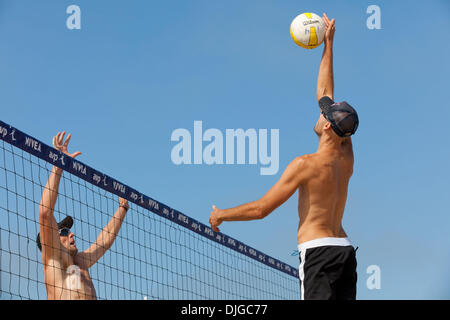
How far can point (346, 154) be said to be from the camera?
22.2ft

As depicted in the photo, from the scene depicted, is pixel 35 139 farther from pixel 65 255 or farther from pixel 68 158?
pixel 65 255

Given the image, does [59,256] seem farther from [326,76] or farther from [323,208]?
[326,76]

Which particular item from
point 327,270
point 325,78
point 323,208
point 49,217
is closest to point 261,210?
point 323,208

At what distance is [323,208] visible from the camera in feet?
21.2

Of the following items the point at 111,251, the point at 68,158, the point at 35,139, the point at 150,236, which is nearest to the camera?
the point at 35,139

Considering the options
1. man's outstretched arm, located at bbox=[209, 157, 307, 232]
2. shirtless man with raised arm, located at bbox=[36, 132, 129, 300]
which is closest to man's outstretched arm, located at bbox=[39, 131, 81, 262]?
shirtless man with raised arm, located at bbox=[36, 132, 129, 300]

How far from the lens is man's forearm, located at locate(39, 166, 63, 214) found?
8.41 metres

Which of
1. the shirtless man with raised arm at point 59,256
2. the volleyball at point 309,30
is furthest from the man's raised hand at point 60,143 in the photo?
the volleyball at point 309,30

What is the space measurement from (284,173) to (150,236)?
14.3 ft

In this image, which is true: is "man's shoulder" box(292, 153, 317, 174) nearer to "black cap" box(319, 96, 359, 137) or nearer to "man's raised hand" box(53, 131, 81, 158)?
"black cap" box(319, 96, 359, 137)

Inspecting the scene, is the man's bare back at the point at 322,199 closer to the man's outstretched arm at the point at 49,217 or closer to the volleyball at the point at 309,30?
the volleyball at the point at 309,30

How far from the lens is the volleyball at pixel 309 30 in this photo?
321 inches

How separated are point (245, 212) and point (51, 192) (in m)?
2.82

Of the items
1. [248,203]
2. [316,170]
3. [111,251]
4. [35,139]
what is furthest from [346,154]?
[111,251]
